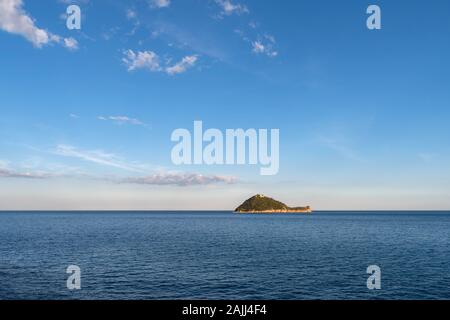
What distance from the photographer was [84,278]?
45781 millimetres

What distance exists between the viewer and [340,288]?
132ft

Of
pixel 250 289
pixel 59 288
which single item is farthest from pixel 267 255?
pixel 59 288

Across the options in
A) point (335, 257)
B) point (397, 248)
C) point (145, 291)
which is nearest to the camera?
point (145, 291)

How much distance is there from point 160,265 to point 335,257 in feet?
110
